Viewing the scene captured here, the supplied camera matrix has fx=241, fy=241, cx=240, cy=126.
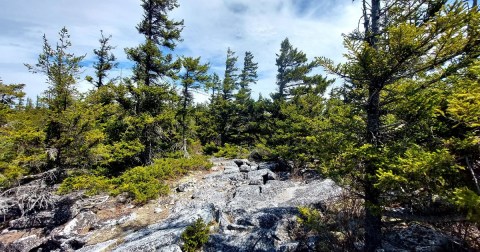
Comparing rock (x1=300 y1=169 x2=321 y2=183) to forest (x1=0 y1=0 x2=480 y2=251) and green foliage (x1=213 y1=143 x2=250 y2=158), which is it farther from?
green foliage (x1=213 y1=143 x2=250 y2=158)

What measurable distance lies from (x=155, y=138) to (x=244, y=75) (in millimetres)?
27409

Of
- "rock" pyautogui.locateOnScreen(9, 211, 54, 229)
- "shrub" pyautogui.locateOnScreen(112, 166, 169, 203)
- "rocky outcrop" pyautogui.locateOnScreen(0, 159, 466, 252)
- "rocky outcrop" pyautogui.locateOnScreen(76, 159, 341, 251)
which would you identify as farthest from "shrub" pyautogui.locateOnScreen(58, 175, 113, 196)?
"rocky outcrop" pyautogui.locateOnScreen(76, 159, 341, 251)

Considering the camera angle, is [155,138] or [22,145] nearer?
[22,145]

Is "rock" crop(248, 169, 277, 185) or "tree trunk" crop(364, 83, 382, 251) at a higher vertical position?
"tree trunk" crop(364, 83, 382, 251)

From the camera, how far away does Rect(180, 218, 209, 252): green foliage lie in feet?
22.7

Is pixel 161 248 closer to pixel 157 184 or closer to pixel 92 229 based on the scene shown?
pixel 92 229

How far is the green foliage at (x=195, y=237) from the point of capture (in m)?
6.92

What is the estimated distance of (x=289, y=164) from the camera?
17.3 m

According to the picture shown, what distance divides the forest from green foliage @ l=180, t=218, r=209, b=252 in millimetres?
3842

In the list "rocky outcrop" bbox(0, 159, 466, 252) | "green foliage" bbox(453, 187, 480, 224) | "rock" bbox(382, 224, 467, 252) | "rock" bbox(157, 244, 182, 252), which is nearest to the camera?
"green foliage" bbox(453, 187, 480, 224)

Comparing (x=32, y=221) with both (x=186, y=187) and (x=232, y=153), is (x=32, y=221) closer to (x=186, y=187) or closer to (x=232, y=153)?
(x=186, y=187)

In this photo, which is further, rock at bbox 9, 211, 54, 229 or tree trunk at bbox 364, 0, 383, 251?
rock at bbox 9, 211, 54, 229

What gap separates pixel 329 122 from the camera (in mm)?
7527

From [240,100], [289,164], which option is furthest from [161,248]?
[240,100]
